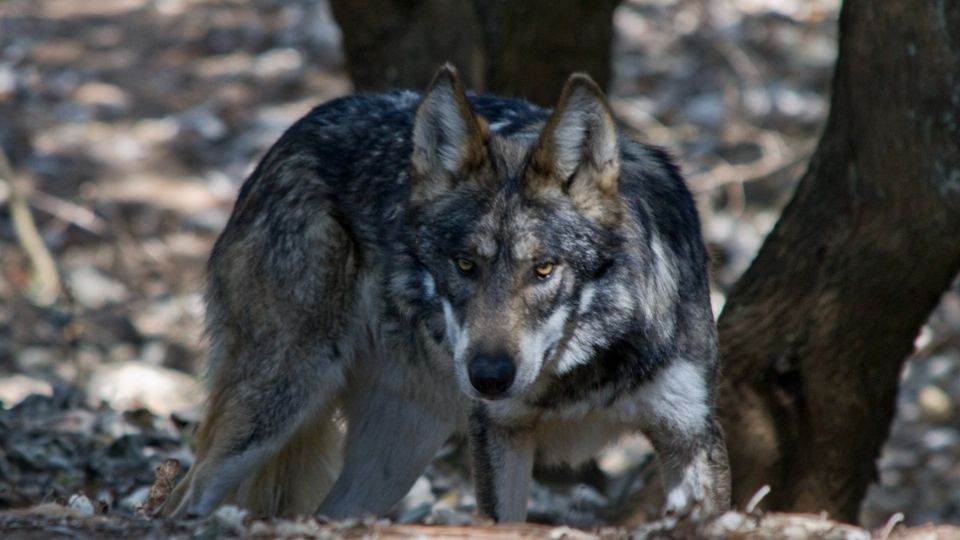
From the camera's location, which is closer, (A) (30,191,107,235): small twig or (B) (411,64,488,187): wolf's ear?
(B) (411,64,488,187): wolf's ear

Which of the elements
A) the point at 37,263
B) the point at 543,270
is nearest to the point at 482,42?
the point at 543,270

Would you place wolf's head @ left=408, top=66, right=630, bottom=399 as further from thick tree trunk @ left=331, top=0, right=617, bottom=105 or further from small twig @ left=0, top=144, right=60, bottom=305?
small twig @ left=0, top=144, right=60, bottom=305

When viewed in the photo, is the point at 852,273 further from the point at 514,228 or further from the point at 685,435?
the point at 514,228

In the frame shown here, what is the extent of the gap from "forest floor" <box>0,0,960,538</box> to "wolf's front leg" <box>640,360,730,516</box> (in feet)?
1.99

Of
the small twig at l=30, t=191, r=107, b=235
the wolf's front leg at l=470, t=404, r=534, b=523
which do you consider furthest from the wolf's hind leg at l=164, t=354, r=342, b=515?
the small twig at l=30, t=191, r=107, b=235

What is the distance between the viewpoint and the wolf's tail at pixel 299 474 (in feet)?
19.5

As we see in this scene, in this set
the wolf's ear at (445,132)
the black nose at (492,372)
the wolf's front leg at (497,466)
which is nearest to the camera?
the black nose at (492,372)

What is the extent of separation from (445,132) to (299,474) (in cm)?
194

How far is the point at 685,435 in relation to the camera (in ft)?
16.7

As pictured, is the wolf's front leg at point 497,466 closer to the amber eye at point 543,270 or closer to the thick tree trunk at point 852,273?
the amber eye at point 543,270

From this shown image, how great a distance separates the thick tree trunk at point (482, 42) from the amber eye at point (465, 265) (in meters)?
3.00

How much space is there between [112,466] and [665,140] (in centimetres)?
691

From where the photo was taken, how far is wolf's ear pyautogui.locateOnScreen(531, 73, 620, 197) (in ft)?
15.3

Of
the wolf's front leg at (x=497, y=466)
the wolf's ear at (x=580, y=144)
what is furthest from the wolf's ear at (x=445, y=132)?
the wolf's front leg at (x=497, y=466)
